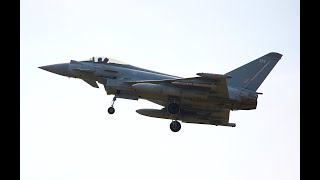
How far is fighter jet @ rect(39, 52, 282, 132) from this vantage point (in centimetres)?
2114

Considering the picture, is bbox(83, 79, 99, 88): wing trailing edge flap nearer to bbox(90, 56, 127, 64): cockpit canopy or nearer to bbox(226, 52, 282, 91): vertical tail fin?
bbox(90, 56, 127, 64): cockpit canopy

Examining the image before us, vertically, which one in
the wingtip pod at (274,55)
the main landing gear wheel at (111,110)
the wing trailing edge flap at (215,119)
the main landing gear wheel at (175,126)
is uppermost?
the wingtip pod at (274,55)

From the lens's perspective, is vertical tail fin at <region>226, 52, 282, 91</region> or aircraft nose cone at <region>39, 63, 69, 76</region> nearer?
vertical tail fin at <region>226, 52, 282, 91</region>

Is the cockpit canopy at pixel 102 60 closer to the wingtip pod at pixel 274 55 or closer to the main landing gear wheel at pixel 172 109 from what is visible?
the main landing gear wheel at pixel 172 109

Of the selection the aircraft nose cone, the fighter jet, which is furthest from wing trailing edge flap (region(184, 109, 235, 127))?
the aircraft nose cone

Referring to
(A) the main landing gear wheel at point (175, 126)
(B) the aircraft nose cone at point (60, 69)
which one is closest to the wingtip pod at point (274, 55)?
(A) the main landing gear wheel at point (175, 126)

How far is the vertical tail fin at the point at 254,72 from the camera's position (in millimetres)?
22297

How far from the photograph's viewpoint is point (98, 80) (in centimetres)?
2258

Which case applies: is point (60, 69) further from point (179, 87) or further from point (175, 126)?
point (175, 126)
